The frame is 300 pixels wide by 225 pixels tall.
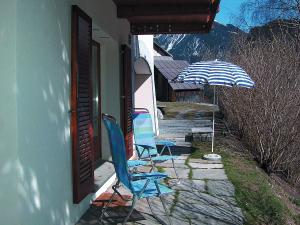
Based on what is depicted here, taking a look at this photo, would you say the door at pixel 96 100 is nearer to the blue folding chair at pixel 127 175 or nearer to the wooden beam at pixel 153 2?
the wooden beam at pixel 153 2

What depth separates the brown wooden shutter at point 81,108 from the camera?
15.6ft

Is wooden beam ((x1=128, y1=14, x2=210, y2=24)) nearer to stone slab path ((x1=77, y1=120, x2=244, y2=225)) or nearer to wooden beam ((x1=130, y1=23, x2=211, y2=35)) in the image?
wooden beam ((x1=130, y1=23, x2=211, y2=35))

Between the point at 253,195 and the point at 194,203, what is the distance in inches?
44.2

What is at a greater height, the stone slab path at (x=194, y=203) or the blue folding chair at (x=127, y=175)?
the blue folding chair at (x=127, y=175)

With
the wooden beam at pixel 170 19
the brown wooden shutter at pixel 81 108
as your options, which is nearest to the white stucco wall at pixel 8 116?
the brown wooden shutter at pixel 81 108

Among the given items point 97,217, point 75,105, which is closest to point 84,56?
point 75,105

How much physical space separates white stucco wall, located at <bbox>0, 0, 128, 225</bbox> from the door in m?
2.93

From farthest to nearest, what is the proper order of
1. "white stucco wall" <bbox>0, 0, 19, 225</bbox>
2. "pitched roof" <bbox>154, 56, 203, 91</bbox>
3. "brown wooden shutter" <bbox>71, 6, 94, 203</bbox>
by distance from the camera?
"pitched roof" <bbox>154, 56, 203, 91</bbox> → "brown wooden shutter" <bbox>71, 6, 94, 203</bbox> → "white stucco wall" <bbox>0, 0, 19, 225</bbox>

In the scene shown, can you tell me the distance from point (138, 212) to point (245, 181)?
2.61m

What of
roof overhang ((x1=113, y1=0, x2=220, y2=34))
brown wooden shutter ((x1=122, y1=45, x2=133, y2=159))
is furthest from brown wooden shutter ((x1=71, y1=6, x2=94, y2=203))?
brown wooden shutter ((x1=122, y1=45, x2=133, y2=159))

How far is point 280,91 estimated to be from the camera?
9.66 m

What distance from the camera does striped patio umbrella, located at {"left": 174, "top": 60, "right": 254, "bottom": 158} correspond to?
8.56 m

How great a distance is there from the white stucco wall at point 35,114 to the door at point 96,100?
9.63ft

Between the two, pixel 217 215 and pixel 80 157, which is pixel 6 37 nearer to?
pixel 80 157
